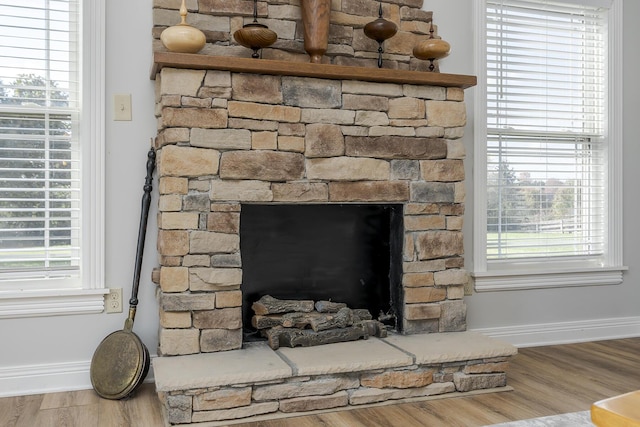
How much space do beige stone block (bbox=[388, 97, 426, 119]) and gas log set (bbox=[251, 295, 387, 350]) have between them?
1079 millimetres

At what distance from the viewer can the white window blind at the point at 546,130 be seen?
3.80 meters

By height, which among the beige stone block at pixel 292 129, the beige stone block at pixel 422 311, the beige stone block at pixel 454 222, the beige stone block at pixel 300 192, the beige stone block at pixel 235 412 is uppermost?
the beige stone block at pixel 292 129

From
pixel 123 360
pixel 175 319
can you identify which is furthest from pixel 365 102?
pixel 123 360

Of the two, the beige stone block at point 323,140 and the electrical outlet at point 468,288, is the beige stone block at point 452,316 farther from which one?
the beige stone block at point 323,140

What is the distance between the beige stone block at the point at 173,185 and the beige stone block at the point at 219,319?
59 centimetres

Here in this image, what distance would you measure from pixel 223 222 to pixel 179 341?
1.97 feet

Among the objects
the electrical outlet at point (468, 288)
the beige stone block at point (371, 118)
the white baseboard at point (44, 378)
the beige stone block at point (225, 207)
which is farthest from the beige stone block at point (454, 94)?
the white baseboard at point (44, 378)

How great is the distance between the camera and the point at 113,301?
3021 mm

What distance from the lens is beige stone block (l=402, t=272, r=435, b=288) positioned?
3.20 meters

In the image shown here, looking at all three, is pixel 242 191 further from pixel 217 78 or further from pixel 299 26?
pixel 299 26

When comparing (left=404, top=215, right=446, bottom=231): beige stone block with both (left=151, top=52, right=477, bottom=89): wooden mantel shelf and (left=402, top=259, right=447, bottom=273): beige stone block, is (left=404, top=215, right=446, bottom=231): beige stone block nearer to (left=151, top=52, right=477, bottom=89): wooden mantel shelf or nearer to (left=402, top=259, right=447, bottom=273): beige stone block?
(left=402, top=259, right=447, bottom=273): beige stone block

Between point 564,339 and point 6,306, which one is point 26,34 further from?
point 564,339

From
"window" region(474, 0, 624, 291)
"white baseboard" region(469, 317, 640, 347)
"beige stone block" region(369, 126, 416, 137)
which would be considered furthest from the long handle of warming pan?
"white baseboard" region(469, 317, 640, 347)

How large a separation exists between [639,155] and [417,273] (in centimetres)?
211
